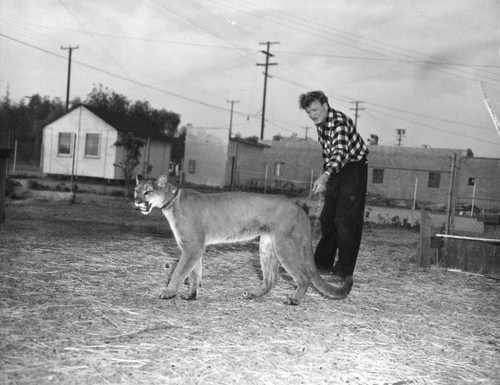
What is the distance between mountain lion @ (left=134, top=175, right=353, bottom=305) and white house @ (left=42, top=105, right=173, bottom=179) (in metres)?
23.7

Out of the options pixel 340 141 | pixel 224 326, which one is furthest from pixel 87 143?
pixel 224 326

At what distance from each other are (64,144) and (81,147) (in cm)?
148

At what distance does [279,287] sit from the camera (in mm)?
5770

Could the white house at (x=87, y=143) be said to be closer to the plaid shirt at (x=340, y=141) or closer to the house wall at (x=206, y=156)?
the house wall at (x=206, y=156)

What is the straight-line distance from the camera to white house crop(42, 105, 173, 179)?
2844 cm

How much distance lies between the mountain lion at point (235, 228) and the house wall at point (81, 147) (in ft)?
78.6

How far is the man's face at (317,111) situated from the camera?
5.50 metres

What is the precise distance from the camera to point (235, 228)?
498cm

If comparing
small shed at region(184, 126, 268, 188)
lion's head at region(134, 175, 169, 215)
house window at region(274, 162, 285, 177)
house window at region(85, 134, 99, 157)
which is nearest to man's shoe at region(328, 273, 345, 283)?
lion's head at region(134, 175, 169, 215)

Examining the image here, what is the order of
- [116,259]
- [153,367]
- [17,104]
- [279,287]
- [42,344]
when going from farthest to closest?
[17,104]
[116,259]
[279,287]
[42,344]
[153,367]

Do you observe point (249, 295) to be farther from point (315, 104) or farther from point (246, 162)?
point (246, 162)

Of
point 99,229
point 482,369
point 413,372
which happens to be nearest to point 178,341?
point 413,372

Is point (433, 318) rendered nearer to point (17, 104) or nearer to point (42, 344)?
point (42, 344)

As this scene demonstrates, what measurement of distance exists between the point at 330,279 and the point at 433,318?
4.91 ft
